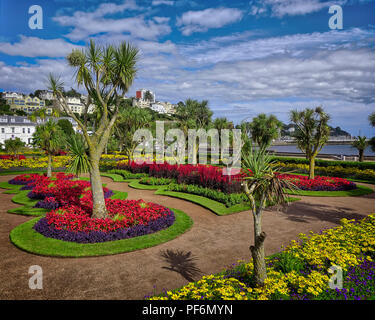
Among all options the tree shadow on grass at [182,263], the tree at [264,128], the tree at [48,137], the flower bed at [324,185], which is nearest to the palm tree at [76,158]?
the tree shadow on grass at [182,263]

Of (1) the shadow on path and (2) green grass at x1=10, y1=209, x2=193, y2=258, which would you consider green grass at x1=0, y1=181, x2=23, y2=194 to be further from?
(1) the shadow on path

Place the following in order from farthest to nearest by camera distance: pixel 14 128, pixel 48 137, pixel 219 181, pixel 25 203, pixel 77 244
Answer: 1. pixel 14 128
2. pixel 48 137
3. pixel 219 181
4. pixel 25 203
5. pixel 77 244

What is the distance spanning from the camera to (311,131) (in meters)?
20.0

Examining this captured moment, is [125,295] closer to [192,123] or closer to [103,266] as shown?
[103,266]

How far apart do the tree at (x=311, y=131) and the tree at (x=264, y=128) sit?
20.7 meters

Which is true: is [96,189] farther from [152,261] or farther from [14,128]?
[14,128]

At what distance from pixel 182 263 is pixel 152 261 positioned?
906 mm

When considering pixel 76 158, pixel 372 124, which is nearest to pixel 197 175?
pixel 76 158

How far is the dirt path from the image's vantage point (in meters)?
5.75

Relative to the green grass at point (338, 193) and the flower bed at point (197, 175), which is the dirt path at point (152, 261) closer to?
the flower bed at point (197, 175)

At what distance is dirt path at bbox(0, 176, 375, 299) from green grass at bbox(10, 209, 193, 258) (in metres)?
0.20

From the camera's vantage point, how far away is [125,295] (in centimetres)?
551

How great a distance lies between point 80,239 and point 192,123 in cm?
2812
